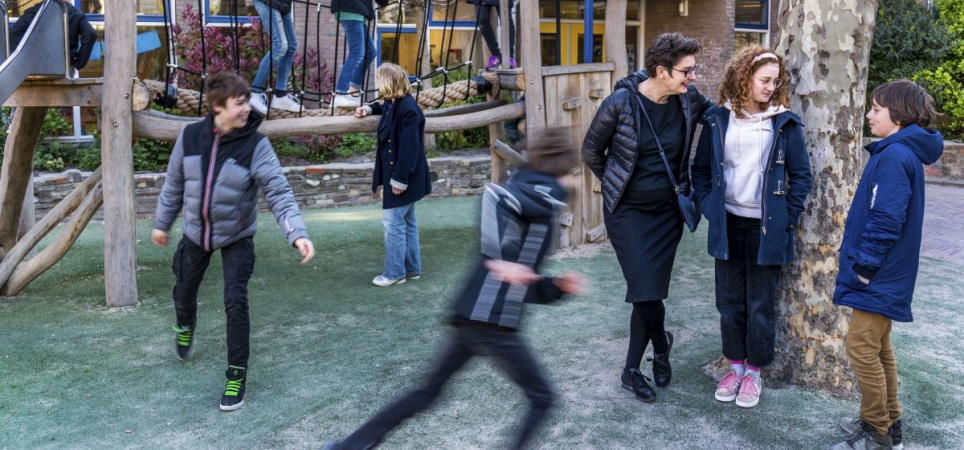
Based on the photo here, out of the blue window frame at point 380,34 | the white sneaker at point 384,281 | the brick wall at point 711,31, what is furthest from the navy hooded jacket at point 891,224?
the brick wall at point 711,31

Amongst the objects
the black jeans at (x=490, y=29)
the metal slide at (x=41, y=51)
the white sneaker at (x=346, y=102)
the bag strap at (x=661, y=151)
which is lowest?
the bag strap at (x=661, y=151)

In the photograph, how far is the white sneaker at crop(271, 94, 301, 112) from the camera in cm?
758

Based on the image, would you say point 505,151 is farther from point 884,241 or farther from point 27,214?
point 884,241

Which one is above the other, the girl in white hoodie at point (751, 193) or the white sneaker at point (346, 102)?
the white sneaker at point (346, 102)

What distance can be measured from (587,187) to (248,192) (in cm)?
513

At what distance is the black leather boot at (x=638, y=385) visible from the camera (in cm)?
450

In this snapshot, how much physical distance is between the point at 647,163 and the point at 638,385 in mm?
1132

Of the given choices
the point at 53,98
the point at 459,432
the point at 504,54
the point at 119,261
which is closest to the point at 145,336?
the point at 119,261

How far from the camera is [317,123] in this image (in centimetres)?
738

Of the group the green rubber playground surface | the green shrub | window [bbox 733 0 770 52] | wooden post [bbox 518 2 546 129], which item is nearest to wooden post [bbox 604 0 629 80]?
wooden post [bbox 518 2 546 129]

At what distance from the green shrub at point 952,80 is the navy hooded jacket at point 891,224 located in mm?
12901

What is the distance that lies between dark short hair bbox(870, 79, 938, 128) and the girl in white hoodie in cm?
47

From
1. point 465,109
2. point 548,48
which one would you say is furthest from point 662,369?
point 548,48

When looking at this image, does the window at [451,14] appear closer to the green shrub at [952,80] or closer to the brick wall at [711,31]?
the brick wall at [711,31]
